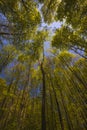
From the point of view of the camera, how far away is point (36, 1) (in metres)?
6.96

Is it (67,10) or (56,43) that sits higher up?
(67,10)

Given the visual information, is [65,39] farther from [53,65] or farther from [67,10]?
[53,65]

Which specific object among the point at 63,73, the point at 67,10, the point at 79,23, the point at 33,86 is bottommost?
the point at 33,86

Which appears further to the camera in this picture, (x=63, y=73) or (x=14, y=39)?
(x=63, y=73)

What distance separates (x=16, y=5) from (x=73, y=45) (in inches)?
144

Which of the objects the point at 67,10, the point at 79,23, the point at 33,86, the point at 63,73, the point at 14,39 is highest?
the point at 67,10

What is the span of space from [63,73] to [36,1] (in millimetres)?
7933

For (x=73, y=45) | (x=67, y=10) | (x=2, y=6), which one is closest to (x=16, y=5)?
(x=2, y=6)

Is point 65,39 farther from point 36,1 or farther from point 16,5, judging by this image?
point 16,5

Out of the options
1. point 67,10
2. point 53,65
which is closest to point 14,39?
point 67,10

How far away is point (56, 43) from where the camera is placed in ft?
27.7

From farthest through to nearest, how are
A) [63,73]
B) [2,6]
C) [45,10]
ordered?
1. [63,73]
2. [45,10]
3. [2,6]

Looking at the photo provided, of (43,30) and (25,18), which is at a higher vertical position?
(25,18)

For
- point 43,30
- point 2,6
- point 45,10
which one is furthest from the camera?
point 43,30
